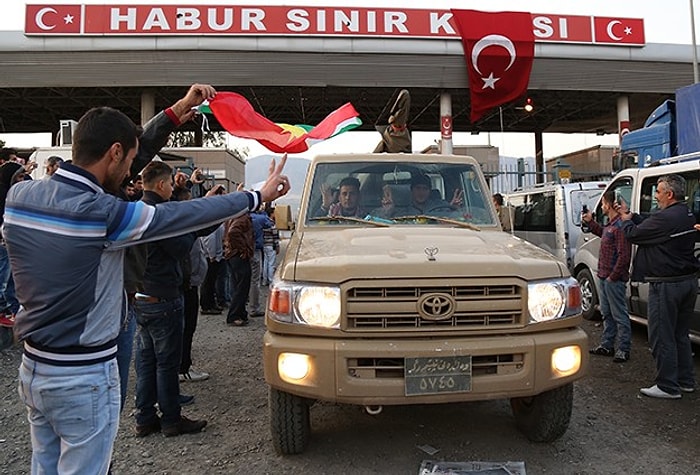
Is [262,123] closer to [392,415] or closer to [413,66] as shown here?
[392,415]

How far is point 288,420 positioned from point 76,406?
1.78 m

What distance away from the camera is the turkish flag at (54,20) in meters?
16.0

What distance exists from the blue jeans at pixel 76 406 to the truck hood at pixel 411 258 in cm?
145

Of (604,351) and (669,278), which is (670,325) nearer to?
(669,278)

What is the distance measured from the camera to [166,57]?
16.5 meters

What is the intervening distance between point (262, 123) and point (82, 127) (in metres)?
2.47

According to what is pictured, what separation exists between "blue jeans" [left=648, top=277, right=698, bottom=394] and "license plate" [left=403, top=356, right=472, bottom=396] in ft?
8.67

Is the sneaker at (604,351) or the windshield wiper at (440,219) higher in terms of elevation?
the windshield wiper at (440,219)

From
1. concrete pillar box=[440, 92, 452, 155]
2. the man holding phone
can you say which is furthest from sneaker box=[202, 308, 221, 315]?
concrete pillar box=[440, 92, 452, 155]

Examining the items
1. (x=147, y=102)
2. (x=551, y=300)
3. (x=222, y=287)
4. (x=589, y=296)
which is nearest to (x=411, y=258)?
(x=551, y=300)

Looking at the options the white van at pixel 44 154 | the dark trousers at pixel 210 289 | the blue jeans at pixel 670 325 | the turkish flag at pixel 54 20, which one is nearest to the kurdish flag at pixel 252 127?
the blue jeans at pixel 670 325

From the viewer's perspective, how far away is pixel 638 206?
6477 millimetres

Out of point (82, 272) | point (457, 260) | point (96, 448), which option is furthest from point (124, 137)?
point (457, 260)

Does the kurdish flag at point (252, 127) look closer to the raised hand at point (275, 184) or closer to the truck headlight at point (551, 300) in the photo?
the raised hand at point (275, 184)
